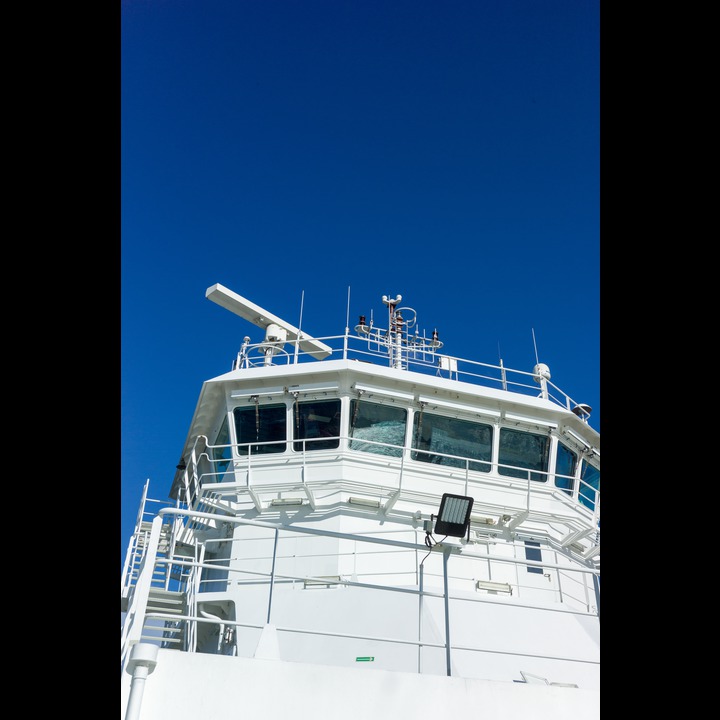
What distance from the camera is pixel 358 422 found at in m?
13.0

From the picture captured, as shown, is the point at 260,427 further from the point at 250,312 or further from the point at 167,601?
the point at 250,312

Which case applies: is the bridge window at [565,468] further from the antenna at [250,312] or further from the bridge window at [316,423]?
the antenna at [250,312]

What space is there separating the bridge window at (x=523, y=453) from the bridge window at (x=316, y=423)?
322cm

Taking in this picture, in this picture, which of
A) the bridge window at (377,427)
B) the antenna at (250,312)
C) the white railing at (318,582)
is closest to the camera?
the white railing at (318,582)

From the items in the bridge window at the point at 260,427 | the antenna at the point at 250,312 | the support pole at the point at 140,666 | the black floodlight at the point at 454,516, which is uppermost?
the antenna at the point at 250,312

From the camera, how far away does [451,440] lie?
1324cm

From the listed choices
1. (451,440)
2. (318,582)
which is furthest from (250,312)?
(318,582)

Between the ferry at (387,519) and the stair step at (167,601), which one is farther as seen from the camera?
the stair step at (167,601)

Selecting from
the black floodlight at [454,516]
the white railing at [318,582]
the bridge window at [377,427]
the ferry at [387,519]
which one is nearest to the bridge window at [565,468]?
the ferry at [387,519]

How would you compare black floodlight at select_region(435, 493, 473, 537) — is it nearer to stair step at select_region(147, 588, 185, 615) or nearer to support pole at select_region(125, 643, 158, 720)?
support pole at select_region(125, 643, 158, 720)

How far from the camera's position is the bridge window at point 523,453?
43.6ft
